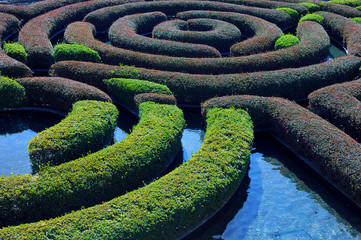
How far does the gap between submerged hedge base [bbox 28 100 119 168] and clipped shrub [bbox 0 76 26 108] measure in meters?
2.93

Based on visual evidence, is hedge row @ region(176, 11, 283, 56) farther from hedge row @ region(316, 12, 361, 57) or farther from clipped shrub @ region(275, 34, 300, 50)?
hedge row @ region(316, 12, 361, 57)

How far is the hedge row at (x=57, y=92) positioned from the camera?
1490 centimetres

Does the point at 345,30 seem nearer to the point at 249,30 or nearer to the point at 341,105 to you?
the point at 249,30

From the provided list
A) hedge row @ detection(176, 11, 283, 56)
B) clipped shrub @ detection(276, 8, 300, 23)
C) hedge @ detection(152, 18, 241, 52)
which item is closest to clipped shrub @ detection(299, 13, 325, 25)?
clipped shrub @ detection(276, 8, 300, 23)

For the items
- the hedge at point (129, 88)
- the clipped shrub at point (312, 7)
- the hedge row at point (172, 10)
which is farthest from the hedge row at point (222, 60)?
the clipped shrub at point (312, 7)

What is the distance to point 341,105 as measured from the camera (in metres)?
14.3

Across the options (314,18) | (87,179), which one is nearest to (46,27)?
(87,179)

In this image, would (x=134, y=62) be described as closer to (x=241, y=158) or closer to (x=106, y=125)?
(x=106, y=125)

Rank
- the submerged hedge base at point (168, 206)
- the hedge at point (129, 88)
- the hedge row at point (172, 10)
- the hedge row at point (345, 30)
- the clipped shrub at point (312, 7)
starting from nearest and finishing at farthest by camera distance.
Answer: the submerged hedge base at point (168, 206) < the hedge at point (129, 88) < the hedge row at point (345, 30) < the hedge row at point (172, 10) < the clipped shrub at point (312, 7)

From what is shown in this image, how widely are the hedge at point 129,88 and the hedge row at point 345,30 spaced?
10.2 metres

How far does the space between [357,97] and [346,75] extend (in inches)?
86.3

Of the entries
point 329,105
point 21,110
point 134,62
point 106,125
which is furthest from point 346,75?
point 21,110

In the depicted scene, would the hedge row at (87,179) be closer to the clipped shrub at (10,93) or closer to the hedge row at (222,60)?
the hedge row at (222,60)

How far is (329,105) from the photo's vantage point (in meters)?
14.5
